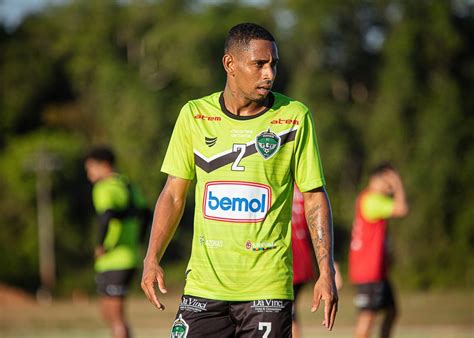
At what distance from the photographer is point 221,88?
6047 centimetres

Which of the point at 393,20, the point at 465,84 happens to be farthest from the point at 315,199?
the point at 393,20

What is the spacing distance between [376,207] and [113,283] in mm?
3322

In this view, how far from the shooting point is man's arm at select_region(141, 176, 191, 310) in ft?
18.8

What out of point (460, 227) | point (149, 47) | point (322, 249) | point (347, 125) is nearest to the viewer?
point (322, 249)

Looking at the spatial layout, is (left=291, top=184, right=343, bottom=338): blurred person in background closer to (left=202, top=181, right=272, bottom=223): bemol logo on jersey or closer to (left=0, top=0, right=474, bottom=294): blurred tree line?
(left=202, top=181, right=272, bottom=223): bemol logo on jersey

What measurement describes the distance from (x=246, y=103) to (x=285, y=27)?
51.4 metres

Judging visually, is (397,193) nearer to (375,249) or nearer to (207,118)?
(375,249)

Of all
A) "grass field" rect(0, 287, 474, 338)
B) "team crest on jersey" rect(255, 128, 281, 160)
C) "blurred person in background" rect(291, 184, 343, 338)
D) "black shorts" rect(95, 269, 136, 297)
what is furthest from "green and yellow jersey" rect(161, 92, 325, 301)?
"grass field" rect(0, 287, 474, 338)

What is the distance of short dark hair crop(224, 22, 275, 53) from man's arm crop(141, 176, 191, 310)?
0.83 metres

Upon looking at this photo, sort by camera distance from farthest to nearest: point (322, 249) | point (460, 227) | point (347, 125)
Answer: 1. point (347, 125)
2. point (460, 227)
3. point (322, 249)

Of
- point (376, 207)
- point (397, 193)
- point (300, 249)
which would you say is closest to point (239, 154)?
point (300, 249)

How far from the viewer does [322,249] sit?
5.69 m

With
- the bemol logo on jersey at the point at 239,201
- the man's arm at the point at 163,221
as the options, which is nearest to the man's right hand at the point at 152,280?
the man's arm at the point at 163,221

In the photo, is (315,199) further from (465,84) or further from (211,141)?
(465,84)
